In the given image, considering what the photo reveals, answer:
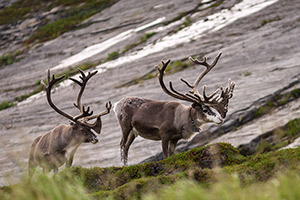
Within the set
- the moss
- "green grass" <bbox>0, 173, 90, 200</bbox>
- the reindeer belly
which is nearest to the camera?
"green grass" <bbox>0, 173, 90, 200</bbox>

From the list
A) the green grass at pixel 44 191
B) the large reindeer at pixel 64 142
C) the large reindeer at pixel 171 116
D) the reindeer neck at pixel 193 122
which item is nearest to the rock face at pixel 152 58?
the large reindeer at pixel 64 142

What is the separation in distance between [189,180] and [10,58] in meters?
35.7

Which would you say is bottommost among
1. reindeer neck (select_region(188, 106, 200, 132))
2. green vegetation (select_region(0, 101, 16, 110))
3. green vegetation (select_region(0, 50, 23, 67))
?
green vegetation (select_region(0, 50, 23, 67))

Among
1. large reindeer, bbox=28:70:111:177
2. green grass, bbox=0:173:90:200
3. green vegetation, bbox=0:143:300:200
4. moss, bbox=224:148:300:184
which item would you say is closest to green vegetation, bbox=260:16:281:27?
large reindeer, bbox=28:70:111:177

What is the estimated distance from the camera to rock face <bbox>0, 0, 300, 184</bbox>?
1931cm

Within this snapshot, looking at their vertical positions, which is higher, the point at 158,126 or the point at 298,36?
the point at 158,126

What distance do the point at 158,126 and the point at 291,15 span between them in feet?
65.5

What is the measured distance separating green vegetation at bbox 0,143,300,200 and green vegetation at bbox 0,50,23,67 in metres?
31.4

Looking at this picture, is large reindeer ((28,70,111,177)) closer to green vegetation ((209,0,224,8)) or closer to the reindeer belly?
the reindeer belly

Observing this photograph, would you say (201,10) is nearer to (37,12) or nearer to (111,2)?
(111,2)

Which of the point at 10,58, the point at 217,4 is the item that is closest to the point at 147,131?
the point at 217,4

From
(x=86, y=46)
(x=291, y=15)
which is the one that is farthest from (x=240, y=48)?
(x=86, y=46)

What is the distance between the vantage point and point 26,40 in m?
43.5

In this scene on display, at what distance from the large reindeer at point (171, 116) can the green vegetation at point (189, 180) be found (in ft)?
8.87
